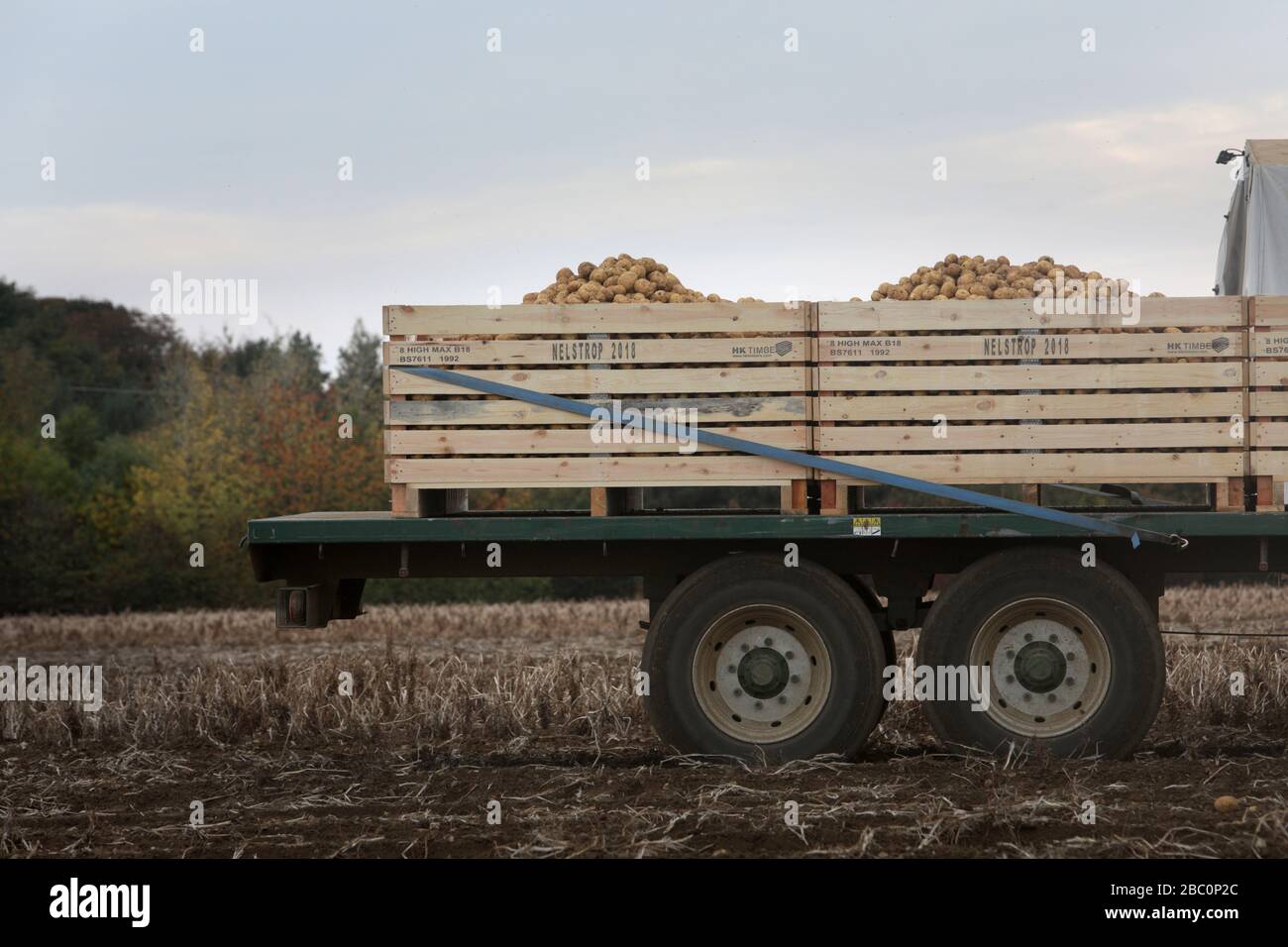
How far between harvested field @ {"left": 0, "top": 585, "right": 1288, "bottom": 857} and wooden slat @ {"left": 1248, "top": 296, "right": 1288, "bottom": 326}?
2441 millimetres

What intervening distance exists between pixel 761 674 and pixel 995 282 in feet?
9.00

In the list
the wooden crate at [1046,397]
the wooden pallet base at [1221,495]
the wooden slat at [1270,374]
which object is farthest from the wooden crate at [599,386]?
the wooden slat at [1270,374]

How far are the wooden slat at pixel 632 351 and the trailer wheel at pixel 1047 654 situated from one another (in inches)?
65.1

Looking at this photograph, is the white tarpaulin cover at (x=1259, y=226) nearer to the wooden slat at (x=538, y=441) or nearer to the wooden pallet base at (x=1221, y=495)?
the wooden pallet base at (x=1221, y=495)

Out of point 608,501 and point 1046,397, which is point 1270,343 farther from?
point 608,501

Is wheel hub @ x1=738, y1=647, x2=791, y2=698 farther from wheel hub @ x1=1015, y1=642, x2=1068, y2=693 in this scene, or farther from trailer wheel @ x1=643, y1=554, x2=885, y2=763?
wheel hub @ x1=1015, y1=642, x2=1068, y2=693

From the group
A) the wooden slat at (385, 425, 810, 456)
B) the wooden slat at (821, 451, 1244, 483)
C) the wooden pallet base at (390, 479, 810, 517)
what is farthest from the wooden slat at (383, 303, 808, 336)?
the wooden slat at (821, 451, 1244, 483)

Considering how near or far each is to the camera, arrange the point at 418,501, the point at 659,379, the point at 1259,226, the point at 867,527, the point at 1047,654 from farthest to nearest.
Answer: the point at 1259,226
the point at 418,501
the point at 659,379
the point at 1047,654
the point at 867,527

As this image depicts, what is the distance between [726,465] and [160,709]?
4556 mm

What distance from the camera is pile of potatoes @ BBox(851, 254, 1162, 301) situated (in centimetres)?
838

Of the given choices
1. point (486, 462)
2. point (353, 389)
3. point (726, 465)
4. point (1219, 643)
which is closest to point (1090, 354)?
point (726, 465)

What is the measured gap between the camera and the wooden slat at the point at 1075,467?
8047 mm

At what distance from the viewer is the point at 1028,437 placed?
8.09 m

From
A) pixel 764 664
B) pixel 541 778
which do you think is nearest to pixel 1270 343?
pixel 764 664
